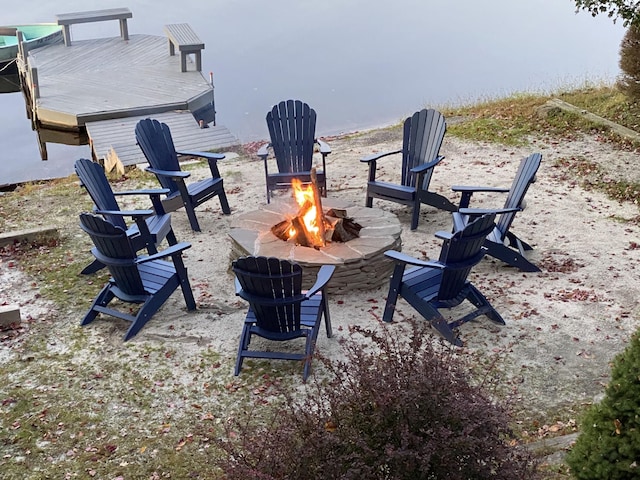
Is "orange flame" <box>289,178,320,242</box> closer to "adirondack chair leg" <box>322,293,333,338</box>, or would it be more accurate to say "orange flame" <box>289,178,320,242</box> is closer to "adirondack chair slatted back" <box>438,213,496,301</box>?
"adirondack chair leg" <box>322,293,333,338</box>

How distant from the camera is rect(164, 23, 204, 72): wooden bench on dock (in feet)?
41.1

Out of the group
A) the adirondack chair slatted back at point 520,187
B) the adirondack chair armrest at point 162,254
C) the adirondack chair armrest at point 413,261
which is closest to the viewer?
the adirondack chair armrest at point 413,261

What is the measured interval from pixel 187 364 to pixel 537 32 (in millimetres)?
18031

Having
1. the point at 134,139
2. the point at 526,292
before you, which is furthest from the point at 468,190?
the point at 134,139

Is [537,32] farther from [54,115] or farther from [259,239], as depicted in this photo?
[259,239]

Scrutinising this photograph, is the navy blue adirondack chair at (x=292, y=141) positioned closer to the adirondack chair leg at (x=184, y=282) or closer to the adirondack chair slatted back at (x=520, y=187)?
the adirondack chair slatted back at (x=520, y=187)

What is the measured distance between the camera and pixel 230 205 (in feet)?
24.1

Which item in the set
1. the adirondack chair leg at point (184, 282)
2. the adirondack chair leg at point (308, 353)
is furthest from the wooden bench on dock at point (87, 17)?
the adirondack chair leg at point (308, 353)

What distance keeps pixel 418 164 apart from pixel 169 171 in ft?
7.32

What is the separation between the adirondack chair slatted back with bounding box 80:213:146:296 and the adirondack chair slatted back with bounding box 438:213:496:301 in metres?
1.98

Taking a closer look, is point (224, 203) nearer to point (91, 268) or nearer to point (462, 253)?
point (91, 268)

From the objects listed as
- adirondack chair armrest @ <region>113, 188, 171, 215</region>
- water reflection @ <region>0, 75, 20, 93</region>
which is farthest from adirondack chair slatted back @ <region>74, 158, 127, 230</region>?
water reflection @ <region>0, 75, 20, 93</region>

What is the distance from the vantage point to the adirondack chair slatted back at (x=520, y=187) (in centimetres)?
565

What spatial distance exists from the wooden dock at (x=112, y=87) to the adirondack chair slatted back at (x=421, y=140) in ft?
12.1
